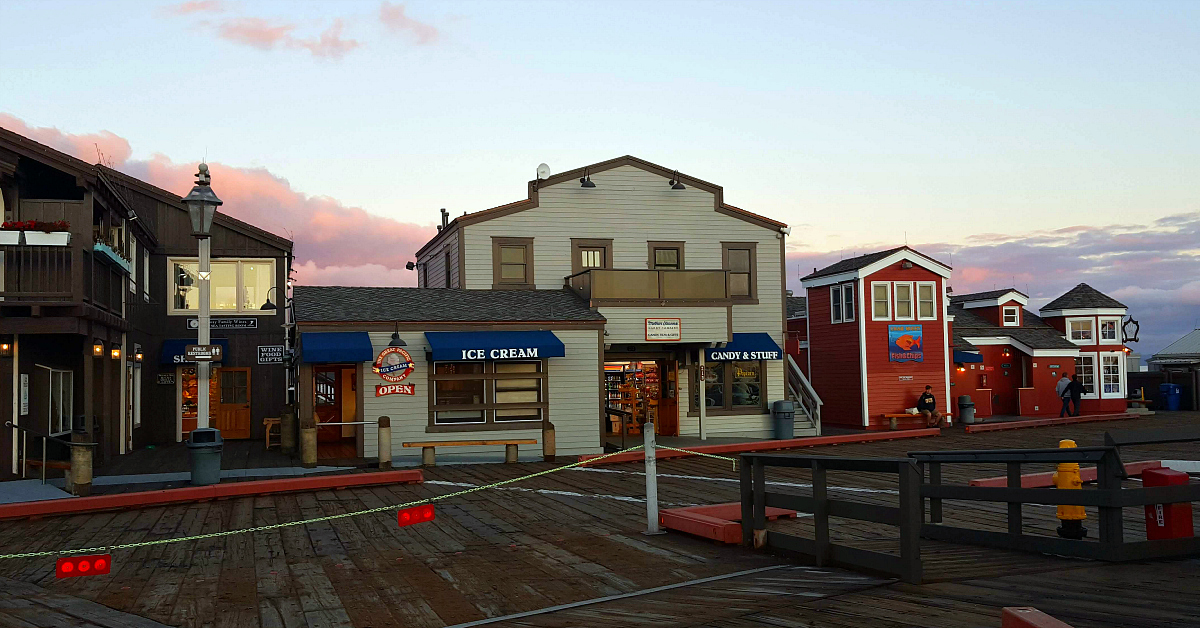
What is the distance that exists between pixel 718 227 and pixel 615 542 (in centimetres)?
1772

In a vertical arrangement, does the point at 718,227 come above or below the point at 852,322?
above

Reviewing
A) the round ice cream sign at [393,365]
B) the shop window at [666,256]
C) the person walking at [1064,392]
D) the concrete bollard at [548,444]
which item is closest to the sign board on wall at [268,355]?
the round ice cream sign at [393,365]

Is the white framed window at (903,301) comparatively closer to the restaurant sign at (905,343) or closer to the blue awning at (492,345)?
the restaurant sign at (905,343)

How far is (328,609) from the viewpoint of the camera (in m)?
7.64

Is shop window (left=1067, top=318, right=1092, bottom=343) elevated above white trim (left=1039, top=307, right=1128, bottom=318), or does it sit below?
below

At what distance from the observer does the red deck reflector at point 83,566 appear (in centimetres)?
844

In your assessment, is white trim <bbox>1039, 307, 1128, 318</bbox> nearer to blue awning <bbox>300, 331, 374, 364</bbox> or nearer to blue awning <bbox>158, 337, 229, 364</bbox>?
blue awning <bbox>300, 331, 374, 364</bbox>

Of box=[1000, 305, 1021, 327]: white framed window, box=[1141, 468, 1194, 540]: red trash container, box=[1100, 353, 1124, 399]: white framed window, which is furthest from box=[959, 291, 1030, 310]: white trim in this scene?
box=[1141, 468, 1194, 540]: red trash container

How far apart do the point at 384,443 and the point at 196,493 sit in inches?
187

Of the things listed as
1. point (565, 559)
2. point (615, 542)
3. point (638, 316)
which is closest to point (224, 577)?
point (565, 559)

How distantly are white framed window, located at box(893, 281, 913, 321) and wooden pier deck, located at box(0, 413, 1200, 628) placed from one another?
693 inches

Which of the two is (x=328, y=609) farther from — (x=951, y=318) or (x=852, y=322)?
(x=951, y=318)

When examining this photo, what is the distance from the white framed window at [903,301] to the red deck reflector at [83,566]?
26.7m

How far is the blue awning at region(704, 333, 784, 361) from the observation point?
25.3m
